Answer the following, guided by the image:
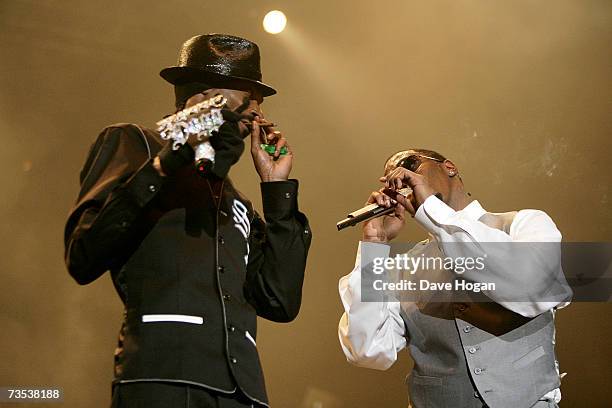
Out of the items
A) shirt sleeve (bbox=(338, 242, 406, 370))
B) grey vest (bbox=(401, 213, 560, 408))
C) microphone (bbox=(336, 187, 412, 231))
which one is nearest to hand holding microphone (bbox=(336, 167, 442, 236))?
microphone (bbox=(336, 187, 412, 231))

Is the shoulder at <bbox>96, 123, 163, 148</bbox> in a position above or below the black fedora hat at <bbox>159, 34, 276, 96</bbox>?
below

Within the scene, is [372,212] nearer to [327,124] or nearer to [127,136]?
[127,136]

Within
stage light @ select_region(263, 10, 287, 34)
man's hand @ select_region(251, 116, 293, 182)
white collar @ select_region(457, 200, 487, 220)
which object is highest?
stage light @ select_region(263, 10, 287, 34)

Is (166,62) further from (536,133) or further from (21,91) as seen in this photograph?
(536,133)

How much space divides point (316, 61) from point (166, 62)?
2.38 ft

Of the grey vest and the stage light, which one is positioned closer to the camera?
the grey vest

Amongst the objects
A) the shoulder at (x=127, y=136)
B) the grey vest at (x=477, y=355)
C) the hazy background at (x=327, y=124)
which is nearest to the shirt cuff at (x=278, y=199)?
the shoulder at (x=127, y=136)

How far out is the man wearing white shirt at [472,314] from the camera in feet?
6.72

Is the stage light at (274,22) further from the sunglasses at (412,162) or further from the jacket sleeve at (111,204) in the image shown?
the jacket sleeve at (111,204)

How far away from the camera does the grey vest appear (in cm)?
202

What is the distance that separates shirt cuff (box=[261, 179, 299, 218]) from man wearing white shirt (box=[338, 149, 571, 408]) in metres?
0.66

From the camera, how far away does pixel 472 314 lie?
2.16m

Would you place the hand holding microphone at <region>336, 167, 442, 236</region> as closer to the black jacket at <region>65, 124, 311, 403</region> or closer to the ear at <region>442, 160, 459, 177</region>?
the ear at <region>442, 160, 459, 177</region>

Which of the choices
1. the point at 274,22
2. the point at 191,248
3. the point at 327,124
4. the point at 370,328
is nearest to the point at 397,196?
the point at 370,328
